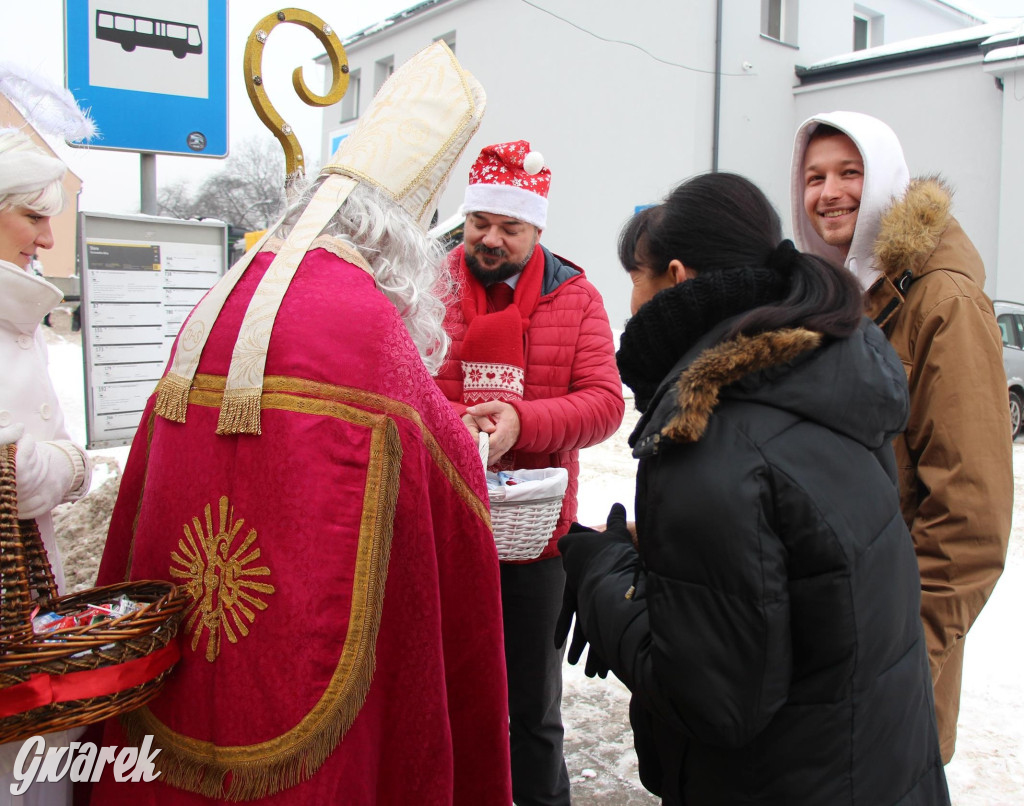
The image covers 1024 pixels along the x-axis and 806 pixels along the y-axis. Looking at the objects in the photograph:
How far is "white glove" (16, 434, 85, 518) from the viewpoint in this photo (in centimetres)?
187

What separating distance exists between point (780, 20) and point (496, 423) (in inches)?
670

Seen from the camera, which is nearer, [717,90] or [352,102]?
[717,90]

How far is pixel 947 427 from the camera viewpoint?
1884mm

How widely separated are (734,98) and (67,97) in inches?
591

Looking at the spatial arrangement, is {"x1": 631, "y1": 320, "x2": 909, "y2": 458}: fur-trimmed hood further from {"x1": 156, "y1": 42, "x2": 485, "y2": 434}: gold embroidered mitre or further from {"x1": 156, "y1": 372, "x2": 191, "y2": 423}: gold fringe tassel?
{"x1": 156, "y1": 372, "x2": 191, "y2": 423}: gold fringe tassel

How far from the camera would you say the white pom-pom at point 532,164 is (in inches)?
119

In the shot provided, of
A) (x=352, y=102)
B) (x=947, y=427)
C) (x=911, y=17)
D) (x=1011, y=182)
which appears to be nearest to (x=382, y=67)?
(x=352, y=102)

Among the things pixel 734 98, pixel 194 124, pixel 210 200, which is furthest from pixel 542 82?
pixel 210 200

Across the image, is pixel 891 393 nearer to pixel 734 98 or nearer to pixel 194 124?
pixel 194 124

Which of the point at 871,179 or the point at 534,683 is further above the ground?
the point at 871,179

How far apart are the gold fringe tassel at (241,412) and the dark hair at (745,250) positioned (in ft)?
2.57

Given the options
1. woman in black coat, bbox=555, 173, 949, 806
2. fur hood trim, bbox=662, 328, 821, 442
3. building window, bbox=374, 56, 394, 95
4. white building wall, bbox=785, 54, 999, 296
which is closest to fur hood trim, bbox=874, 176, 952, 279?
woman in black coat, bbox=555, 173, 949, 806

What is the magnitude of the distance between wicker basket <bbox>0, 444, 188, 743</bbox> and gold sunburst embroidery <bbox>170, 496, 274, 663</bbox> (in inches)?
2.2

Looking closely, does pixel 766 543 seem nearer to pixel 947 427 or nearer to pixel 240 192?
pixel 947 427
